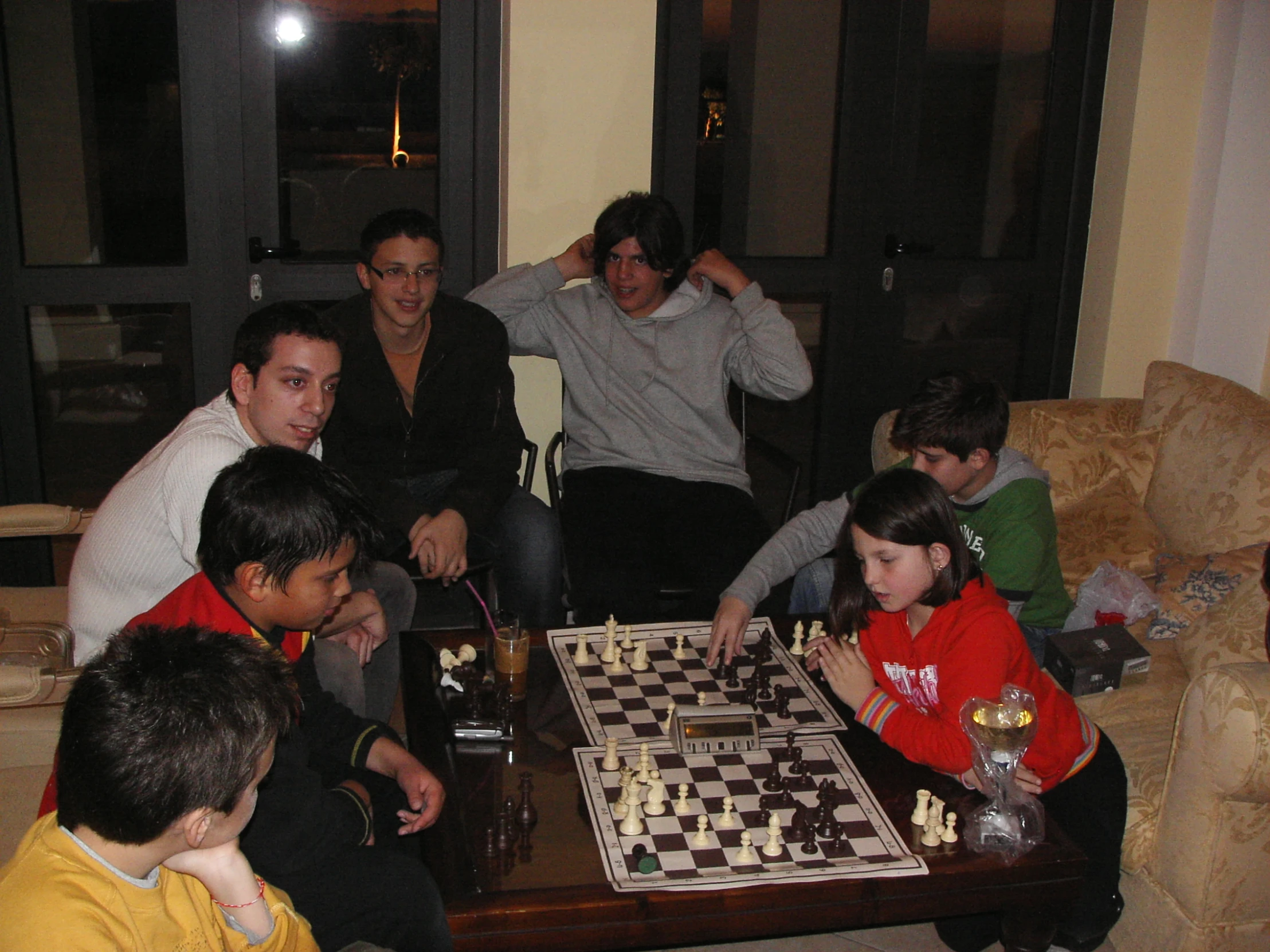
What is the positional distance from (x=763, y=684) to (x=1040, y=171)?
2.60 meters

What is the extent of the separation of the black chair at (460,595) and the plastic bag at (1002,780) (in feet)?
4.91

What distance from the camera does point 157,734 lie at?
4.35ft

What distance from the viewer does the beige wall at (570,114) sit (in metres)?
3.39

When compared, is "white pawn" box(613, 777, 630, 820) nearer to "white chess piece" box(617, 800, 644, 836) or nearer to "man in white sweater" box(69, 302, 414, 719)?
"white chess piece" box(617, 800, 644, 836)

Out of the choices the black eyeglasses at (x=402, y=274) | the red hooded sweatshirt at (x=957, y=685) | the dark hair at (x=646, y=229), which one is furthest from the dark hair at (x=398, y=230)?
A: the red hooded sweatshirt at (x=957, y=685)

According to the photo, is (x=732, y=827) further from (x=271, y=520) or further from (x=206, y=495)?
(x=206, y=495)

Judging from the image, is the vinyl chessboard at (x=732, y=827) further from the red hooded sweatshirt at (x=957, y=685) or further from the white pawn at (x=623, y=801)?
the red hooded sweatshirt at (x=957, y=685)

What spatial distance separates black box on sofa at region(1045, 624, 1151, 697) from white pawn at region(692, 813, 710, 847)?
1.17m

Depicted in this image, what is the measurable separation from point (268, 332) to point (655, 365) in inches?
49.7

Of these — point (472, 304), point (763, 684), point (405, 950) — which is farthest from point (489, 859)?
point (472, 304)

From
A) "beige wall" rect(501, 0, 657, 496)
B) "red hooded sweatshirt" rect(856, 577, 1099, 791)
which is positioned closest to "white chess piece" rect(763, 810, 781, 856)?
"red hooded sweatshirt" rect(856, 577, 1099, 791)

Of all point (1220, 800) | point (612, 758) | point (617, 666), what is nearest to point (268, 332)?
point (617, 666)

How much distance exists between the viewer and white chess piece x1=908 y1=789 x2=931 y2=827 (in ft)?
6.00

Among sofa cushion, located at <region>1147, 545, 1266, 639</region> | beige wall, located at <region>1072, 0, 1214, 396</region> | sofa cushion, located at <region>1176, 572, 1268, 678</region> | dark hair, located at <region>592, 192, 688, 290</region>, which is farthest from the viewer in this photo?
beige wall, located at <region>1072, 0, 1214, 396</region>
